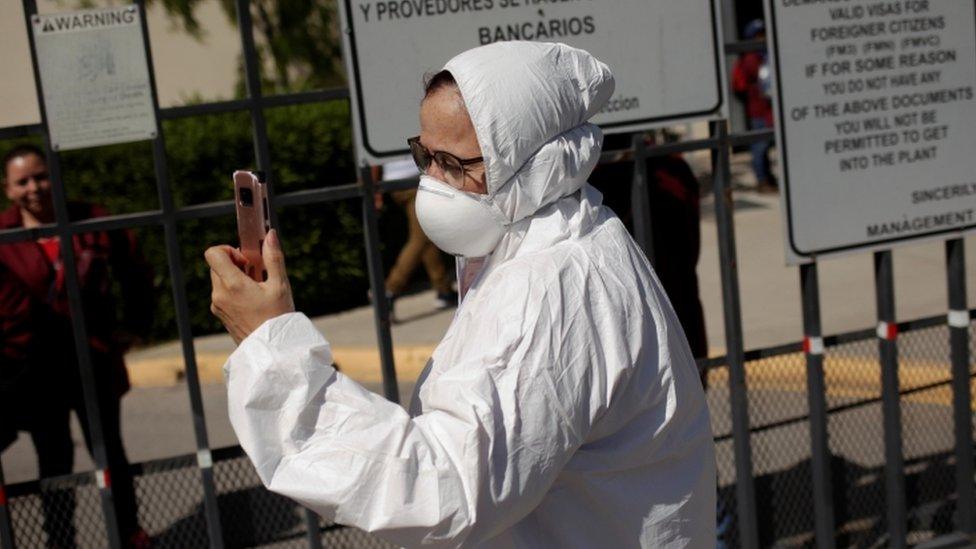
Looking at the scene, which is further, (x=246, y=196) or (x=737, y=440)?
(x=737, y=440)

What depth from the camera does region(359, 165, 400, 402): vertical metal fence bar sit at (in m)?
3.13

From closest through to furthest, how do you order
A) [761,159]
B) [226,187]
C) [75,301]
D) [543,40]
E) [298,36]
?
[75,301] → [543,40] → [226,187] → [298,36] → [761,159]

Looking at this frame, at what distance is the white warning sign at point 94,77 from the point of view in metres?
2.86

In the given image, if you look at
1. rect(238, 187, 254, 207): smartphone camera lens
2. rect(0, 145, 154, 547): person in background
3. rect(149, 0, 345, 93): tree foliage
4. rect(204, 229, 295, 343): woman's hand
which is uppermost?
rect(149, 0, 345, 93): tree foliage

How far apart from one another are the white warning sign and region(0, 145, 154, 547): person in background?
4.62 ft

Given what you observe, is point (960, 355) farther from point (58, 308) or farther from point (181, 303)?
point (58, 308)

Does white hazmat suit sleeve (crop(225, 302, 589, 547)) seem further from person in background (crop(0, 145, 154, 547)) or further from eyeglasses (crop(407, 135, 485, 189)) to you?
person in background (crop(0, 145, 154, 547))

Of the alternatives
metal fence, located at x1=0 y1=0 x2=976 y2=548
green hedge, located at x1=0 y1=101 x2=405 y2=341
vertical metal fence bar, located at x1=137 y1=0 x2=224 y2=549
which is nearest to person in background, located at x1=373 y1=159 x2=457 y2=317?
green hedge, located at x1=0 y1=101 x2=405 y2=341

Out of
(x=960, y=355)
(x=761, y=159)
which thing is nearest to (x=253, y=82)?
(x=960, y=355)

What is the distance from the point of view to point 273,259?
1.83 m

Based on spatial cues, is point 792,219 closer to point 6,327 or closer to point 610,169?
point 610,169

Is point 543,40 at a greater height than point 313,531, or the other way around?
point 543,40

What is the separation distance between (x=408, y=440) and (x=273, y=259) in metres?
0.36

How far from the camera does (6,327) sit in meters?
4.32
